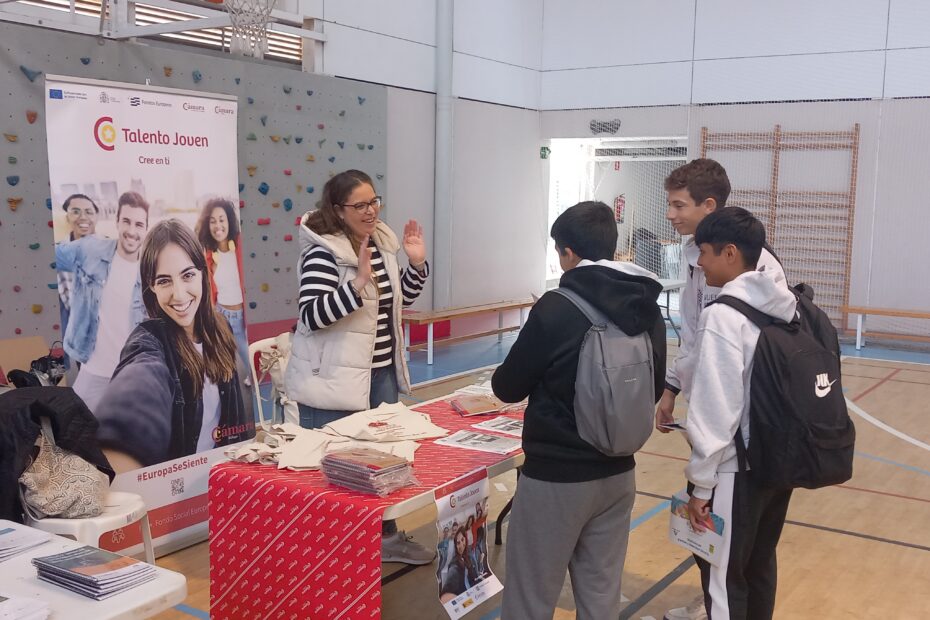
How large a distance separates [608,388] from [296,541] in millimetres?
Answer: 984

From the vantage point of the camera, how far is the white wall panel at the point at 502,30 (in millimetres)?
9910

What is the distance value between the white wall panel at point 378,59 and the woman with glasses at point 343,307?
16.7ft

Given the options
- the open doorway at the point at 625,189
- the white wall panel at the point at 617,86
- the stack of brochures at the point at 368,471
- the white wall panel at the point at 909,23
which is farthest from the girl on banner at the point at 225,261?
the white wall panel at the point at 909,23

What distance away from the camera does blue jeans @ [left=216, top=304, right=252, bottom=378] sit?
4.07 meters

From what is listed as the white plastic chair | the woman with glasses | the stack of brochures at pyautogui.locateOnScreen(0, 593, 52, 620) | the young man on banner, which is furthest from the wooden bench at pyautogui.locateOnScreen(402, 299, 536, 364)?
the stack of brochures at pyautogui.locateOnScreen(0, 593, 52, 620)

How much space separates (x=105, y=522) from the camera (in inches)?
120

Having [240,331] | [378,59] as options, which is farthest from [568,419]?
[378,59]

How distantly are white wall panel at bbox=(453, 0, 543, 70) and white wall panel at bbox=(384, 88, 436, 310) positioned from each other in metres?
1.05

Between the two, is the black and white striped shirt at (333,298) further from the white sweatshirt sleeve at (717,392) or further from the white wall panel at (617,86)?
the white wall panel at (617,86)

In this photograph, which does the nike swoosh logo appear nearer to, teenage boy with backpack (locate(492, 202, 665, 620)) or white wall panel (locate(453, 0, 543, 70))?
teenage boy with backpack (locate(492, 202, 665, 620))

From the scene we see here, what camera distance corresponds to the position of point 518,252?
11.2 meters

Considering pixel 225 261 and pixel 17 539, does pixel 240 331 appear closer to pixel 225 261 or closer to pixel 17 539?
pixel 225 261

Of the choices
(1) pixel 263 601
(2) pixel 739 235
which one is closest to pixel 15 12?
(1) pixel 263 601

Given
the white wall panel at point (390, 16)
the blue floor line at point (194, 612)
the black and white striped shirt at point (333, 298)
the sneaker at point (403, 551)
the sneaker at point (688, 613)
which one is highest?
the white wall panel at point (390, 16)
